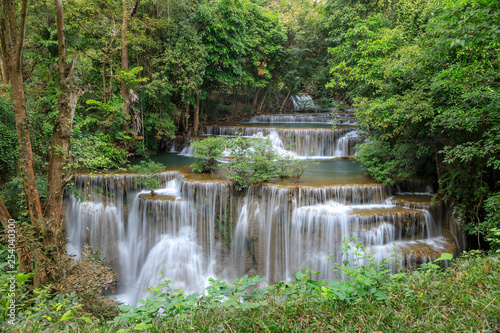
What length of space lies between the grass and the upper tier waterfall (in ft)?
14.9

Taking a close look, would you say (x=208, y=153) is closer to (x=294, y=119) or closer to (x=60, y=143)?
(x=60, y=143)

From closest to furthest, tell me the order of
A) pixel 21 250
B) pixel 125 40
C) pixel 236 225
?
pixel 21 250 < pixel 236 225 < pixel 125 40

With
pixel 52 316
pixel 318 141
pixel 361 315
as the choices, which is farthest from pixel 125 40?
pixel 361 315

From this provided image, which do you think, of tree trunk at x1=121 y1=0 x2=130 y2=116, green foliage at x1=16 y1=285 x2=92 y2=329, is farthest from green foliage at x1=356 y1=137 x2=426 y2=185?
tree trunk at x1=121 y1=0 x2=130 y2=116

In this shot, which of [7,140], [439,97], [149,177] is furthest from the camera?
[149,177]

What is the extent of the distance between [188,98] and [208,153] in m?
5.37

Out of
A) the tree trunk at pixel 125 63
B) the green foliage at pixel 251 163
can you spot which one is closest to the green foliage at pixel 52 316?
the green foliage at pixel 251 163

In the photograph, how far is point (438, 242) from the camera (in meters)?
Result: 7.05

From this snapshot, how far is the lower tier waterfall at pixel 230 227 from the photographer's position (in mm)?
7336

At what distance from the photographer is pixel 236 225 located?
27.6 ft

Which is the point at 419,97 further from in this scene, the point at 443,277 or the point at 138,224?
the point at 138,224

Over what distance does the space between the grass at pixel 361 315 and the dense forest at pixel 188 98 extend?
0.04 meters

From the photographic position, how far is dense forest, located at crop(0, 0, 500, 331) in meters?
4.35

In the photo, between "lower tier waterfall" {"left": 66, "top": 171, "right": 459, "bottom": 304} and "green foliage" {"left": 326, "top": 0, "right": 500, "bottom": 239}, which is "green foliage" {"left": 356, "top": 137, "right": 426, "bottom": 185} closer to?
"green foliage" {"left": 326, "top": 0, "right": 500, "bottom": 239}
